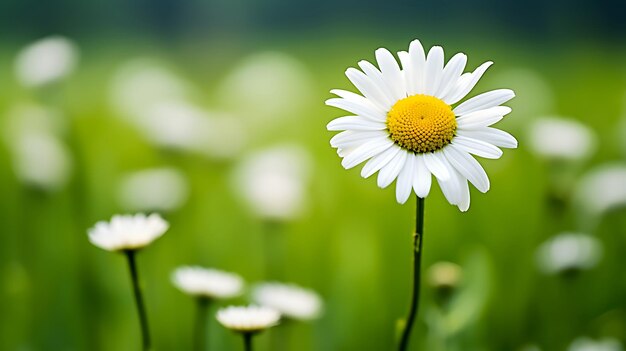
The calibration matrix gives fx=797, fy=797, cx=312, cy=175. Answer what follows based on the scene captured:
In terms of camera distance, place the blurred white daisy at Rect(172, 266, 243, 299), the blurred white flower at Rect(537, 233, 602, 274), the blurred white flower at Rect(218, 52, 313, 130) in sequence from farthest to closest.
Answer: the blurred white flower at Rect(218, 52, 313, 130) → the blurred white flower at Rect(537, 233, 602, 274) → the blurred white daisy at Rect(172, 266, 243, 299)

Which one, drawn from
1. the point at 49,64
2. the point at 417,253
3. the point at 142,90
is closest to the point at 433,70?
the point at 417,253

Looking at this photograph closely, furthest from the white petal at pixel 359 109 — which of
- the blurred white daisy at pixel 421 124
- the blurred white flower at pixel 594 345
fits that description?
the blurred white flower at pixel 594 345

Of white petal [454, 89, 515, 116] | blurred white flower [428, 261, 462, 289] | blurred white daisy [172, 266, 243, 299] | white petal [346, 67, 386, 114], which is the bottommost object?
blurred white daisy [172, 266, 243, 299]

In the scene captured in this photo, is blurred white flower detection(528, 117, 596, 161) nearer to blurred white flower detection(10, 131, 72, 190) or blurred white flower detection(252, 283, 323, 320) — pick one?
blurred white flower detection(252, 283, 323, 320)

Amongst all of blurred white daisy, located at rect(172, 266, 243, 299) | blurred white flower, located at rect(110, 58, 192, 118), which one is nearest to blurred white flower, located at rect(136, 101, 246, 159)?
blurred white flower, located at rect(110, 58, 192, 118)

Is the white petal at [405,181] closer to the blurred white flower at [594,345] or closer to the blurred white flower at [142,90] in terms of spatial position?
the blurred white flower at [594,345]

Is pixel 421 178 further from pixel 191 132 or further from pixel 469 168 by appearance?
pixel 191 132

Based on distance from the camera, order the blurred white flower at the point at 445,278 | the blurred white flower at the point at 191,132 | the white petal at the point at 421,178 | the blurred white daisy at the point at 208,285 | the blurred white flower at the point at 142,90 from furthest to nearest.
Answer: the blurred white flower at the point at 142,90 < the blurred white flower at the point at 191,132 < the blurred white flower at the point at 445,278 < the blurred white daisy at the point at 208,285 < the white petal at the point at 421,178
